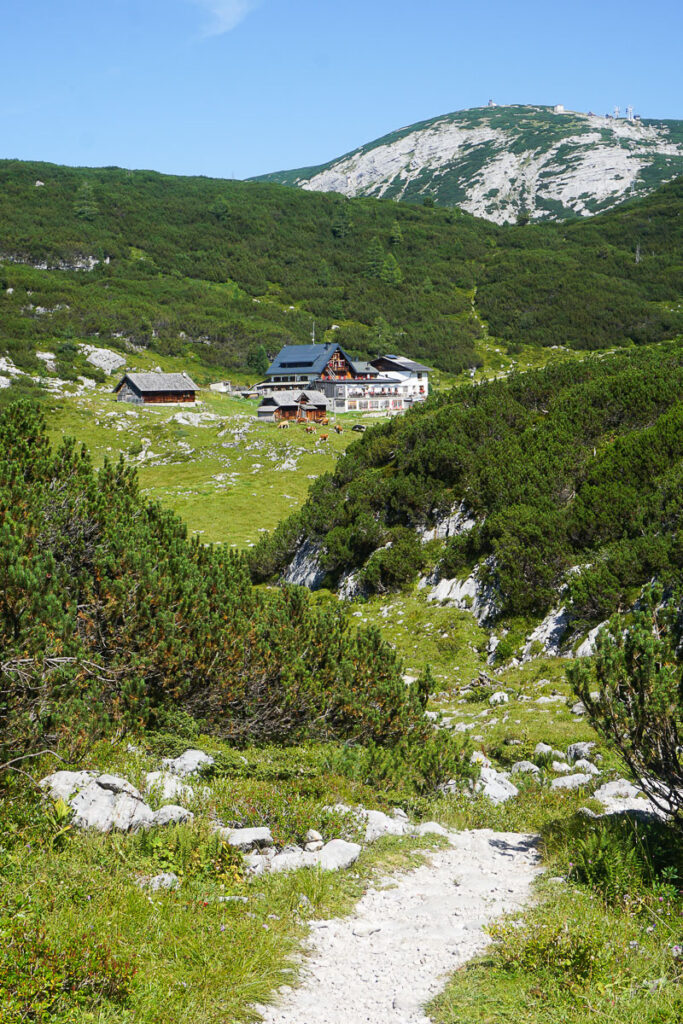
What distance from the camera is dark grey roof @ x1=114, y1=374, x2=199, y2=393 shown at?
8800 centimetres

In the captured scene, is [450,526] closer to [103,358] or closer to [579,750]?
[579,750]

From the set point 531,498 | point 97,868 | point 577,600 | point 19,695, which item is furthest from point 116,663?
point 531,498

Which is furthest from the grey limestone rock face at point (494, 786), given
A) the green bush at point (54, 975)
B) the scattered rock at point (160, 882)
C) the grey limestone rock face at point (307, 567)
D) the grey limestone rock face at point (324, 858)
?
the grey limestone rock face at point (307, 567)

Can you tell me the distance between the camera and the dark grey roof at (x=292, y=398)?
285 feet

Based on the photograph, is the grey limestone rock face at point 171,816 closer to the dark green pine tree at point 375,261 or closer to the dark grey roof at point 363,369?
the dark grey roof at point 363,369

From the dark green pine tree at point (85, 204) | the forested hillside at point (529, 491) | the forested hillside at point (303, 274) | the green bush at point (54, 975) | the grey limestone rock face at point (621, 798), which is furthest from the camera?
the dark green pine tree at point (85, 204)

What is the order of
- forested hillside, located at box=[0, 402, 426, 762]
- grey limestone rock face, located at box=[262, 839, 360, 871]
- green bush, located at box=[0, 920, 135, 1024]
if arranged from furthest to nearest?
forested hillside, located at box=[0, 402, 426, 762] < grey limestone rock face, located at box=[262, 839, 360, 871] < green bush, located at box=[0, 920, 135, 1024]

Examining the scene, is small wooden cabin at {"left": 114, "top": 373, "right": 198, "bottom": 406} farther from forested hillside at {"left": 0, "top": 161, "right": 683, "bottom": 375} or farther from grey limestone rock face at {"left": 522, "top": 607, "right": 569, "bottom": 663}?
grey limestone rock face at {"left": 522, "top": 607, "right": 569, "bottom": 663}

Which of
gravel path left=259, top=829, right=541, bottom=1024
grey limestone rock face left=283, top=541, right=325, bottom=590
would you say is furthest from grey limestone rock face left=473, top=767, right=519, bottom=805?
grey limestone rock face left=283, top=541, right=325, bottom=590

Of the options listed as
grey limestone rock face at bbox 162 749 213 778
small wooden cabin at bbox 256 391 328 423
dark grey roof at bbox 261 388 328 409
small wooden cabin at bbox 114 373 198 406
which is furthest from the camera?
small wooden cabin at bbox 114 373 198 406

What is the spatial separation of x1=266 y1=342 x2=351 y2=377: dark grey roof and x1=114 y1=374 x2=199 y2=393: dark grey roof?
14.6m

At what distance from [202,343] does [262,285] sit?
108ft

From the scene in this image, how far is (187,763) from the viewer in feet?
28.8

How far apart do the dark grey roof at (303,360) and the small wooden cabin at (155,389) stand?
1480 centimetres
